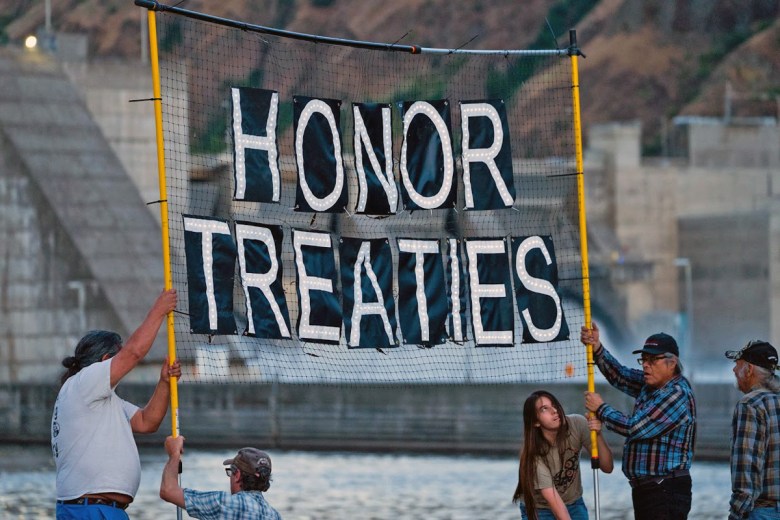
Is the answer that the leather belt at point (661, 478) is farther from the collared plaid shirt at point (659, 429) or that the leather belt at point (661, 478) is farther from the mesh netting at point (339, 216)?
the mesh netting at point (339, 216)

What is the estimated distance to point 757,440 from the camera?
9719 millimetres

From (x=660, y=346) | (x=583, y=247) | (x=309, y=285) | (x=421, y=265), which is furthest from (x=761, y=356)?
(x=309, y=285)

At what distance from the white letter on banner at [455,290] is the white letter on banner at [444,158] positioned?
1.09ft

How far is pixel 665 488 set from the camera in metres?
10.1

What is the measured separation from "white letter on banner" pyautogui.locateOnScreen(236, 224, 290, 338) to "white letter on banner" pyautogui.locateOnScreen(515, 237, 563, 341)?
182 cm

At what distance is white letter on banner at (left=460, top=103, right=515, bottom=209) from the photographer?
12.0 m

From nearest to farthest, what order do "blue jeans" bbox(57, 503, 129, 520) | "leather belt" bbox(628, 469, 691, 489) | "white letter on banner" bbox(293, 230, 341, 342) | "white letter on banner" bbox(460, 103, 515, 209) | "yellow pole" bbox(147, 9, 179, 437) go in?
"blue jeans" bbox(57, 503, 129, 520), "yellow pole" bbox(147, 9, 179, 437), "leather belt" bbox(628, 469, 691, 489), "white letter on banner" bbox(293, 230, 341, 342), "white letter on banner" bbox(460, 103, 515, 209)

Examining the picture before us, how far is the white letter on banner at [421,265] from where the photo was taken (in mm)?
11930

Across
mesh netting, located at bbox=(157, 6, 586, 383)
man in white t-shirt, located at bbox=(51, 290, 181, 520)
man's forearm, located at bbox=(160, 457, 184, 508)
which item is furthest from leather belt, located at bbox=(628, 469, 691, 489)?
man in white t-shirt, located at bbox=(51, 290, 181, 520)

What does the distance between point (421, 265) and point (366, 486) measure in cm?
1524

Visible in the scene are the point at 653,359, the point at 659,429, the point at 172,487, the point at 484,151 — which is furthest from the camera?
the point at 484,151

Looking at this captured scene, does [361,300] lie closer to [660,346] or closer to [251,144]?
[251,144]

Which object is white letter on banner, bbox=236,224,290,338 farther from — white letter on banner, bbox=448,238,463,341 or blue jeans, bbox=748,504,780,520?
blue jeans, bbox=748,504,780,520

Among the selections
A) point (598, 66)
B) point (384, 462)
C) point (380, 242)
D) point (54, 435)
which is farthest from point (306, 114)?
point (598, 66)
